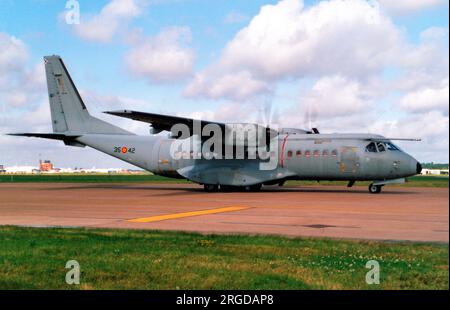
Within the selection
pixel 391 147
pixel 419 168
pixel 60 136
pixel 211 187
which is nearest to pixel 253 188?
pixel 211 187

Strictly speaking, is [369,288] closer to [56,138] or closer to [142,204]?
[142,204]

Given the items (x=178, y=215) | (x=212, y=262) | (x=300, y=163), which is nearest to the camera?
(x=212, y=262)

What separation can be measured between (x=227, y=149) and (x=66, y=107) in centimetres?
1179

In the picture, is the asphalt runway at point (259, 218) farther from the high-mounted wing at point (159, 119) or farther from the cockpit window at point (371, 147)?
the cockpit window at point (371, 147)

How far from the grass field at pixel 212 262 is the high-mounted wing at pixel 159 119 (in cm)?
1503

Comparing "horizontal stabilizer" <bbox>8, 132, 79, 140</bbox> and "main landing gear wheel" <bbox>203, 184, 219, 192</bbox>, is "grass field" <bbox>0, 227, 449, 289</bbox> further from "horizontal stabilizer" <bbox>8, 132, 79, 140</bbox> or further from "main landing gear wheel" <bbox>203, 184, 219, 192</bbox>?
"horizontal stabilizer" <bbox>8, 132, 79, 140</bbox>

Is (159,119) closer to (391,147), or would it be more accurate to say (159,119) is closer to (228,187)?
(228,187)

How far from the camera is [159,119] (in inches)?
1091

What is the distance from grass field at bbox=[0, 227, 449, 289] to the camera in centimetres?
731

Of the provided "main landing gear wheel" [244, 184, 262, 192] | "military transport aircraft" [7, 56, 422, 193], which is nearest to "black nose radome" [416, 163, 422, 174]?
"military transport aircraft" [7, 56, 422, 193]

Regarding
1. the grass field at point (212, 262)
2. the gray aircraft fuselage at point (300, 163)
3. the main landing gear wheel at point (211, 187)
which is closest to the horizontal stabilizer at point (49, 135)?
the gray aircraft fuselage at point (300, 163)

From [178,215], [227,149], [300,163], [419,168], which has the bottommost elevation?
[178,215]

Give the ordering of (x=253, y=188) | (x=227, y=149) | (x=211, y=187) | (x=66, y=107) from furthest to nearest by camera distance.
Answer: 1. (x=66, y=107)
2. (x=253, y=188)
3. (x=211, y=187)
4. (x=227, y=149)

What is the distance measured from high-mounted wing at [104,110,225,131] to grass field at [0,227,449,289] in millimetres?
15034
